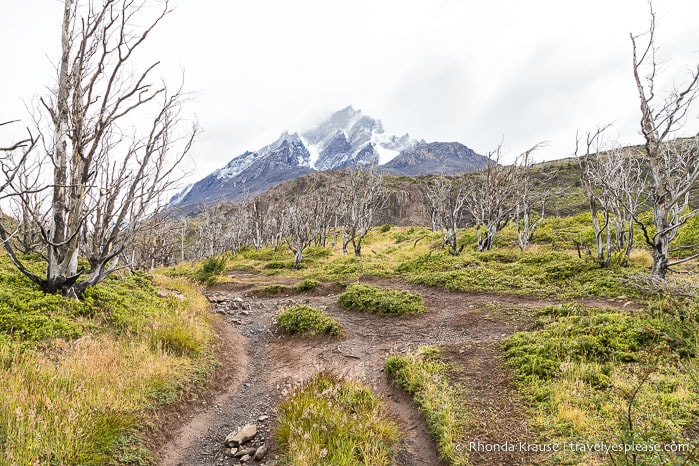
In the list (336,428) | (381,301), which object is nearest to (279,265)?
(381,301)

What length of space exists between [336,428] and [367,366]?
3225 mm

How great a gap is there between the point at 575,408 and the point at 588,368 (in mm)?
1294

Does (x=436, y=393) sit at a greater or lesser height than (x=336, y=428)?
lesser

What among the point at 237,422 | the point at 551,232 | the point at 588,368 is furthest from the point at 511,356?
the point at 551,232

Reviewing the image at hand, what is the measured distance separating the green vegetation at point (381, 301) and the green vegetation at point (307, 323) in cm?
202

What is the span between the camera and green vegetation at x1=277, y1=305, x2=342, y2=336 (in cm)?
→ 967

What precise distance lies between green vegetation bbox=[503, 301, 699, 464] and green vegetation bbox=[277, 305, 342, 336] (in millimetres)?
4594

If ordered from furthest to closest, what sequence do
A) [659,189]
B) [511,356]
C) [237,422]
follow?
[659,189] → [511,356] → [237,422]

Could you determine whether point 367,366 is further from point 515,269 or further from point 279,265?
point 279,265

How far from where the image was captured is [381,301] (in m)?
11.8

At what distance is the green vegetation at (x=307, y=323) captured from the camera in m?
9.67

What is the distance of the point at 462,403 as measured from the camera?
5430mm

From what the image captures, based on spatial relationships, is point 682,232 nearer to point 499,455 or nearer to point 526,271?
point 526,271

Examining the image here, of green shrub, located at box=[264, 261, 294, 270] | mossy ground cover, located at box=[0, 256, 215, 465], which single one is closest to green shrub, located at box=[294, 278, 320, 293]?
mossy ground cover, located at box=[0, 256, 215, 465]
